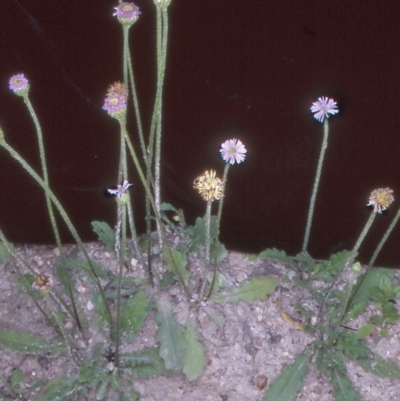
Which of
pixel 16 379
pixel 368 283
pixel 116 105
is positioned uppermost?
pixel 116 105

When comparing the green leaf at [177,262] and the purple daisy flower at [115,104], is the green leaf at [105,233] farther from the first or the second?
the purple daisy flower at [115,104]

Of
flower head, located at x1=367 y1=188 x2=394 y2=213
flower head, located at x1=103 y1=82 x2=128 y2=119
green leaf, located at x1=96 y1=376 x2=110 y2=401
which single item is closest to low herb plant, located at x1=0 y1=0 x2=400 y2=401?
green leaf, located at x1=96 y1=376 x2=110 y2=401

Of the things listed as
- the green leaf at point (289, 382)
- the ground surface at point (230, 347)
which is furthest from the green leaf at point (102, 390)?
the green leaf at point (289, 382)

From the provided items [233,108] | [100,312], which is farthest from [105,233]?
[233,108]

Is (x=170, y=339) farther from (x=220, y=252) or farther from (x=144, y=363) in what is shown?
(x=220, y=252)

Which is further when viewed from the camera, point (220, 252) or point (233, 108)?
point (220, 252)

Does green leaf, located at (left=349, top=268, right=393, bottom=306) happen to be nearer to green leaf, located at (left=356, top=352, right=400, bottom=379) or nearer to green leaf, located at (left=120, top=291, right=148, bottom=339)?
green leaf, located at (left=356, top=352, right=400, bottom=379)

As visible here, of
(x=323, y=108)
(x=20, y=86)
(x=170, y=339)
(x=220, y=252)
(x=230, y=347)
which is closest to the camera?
(x=20, y=86)

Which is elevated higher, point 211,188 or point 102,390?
point 211,188
